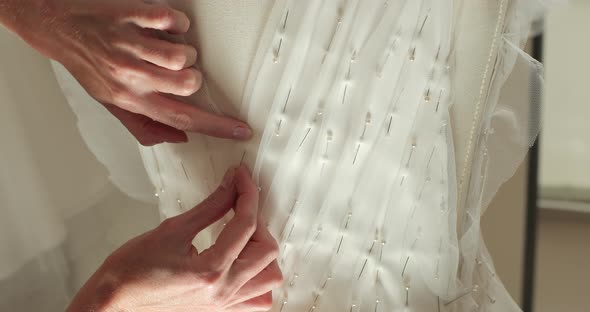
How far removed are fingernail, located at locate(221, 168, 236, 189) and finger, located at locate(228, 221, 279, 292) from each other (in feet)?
0.17

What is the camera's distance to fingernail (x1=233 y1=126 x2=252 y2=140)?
0.55 metres

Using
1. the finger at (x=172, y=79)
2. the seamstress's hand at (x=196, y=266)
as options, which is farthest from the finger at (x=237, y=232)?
the finger at (x=172, y=79)

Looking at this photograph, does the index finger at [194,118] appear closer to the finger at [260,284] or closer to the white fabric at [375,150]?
the white fabric at [375,150]

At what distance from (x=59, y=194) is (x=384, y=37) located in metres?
0.59

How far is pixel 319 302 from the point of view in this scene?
2.05ft

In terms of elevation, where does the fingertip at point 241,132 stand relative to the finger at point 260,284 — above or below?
above

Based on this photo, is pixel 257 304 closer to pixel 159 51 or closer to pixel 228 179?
pixel 228 179

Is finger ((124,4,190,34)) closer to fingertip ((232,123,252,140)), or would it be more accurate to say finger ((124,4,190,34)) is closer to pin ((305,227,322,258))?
fingertip ((232,123,252,140))

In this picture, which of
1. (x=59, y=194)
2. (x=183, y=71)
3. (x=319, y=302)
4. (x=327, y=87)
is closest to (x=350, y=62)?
(x=327, y=87)

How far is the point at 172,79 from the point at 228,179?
11 cm

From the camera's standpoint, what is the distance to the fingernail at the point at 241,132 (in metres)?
0.55

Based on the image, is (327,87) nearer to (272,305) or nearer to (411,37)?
(411,37)

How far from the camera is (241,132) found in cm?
55

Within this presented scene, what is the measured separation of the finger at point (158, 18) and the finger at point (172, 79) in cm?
4
